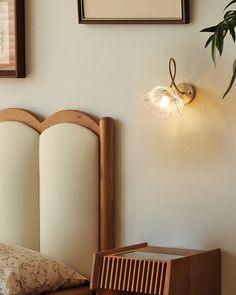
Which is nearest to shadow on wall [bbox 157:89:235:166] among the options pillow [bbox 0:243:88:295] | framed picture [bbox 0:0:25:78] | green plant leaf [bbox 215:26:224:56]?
green plant leaf [bbox 215:26:224:56]

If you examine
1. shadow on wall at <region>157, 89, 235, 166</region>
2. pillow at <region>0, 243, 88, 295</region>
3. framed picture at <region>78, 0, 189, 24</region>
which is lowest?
pillow at <region>0, 243, 88, 295</region>

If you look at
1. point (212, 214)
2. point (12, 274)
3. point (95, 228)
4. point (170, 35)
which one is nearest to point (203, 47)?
point (170, 35)

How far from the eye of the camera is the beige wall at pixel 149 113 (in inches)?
116

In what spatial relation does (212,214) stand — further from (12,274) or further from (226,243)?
(12,274)

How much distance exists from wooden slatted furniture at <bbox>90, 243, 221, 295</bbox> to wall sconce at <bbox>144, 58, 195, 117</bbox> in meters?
0.53

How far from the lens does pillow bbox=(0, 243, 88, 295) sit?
2.77 meters

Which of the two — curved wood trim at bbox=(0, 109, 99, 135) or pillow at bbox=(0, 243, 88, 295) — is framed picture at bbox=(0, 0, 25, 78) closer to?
curved wood trim at bbox=(0, 109, 99, 135)

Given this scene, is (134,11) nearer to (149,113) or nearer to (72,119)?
(149,113)

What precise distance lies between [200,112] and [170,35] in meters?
0.32

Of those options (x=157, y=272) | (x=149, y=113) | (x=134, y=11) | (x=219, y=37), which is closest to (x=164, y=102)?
(x=149, y=113)

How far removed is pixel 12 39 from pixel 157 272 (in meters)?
1.25

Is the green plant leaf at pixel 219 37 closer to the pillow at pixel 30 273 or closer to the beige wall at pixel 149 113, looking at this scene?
the beige wall at pixel 149 113

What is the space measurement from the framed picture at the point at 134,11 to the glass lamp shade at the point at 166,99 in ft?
0.87

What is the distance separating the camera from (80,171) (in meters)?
3.13
